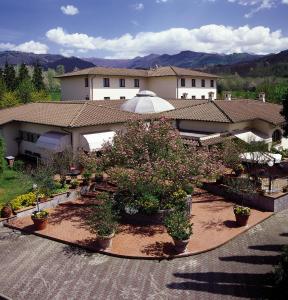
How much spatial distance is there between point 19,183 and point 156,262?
17.3 m

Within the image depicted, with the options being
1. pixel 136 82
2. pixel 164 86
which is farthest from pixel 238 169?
pixel 136 82

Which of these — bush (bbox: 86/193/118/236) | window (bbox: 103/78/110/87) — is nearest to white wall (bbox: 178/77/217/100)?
window (bbox: 103/78/110/87)

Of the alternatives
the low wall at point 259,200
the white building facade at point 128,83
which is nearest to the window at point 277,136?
the low wall at point 259,200

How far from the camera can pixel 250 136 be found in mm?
38469

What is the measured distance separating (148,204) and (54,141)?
50.0 ft

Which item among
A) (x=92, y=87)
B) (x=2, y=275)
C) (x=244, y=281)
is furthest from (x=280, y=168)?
(x=92, y=87)

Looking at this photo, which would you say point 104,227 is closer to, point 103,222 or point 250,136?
point 103,222

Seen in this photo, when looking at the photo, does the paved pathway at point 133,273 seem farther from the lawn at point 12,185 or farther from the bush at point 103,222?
the lawn at point 12,185

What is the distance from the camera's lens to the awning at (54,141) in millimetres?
33688

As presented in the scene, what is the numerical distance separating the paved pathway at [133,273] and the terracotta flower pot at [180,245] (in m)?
0.69

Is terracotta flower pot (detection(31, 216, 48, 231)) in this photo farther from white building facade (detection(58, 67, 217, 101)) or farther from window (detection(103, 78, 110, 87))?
window (detection(103, 78, 110, 87))

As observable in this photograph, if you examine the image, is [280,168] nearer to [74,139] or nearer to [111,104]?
[74,139]

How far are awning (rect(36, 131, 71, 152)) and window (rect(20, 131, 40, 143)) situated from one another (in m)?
3.01

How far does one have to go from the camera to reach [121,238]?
2055 cm
